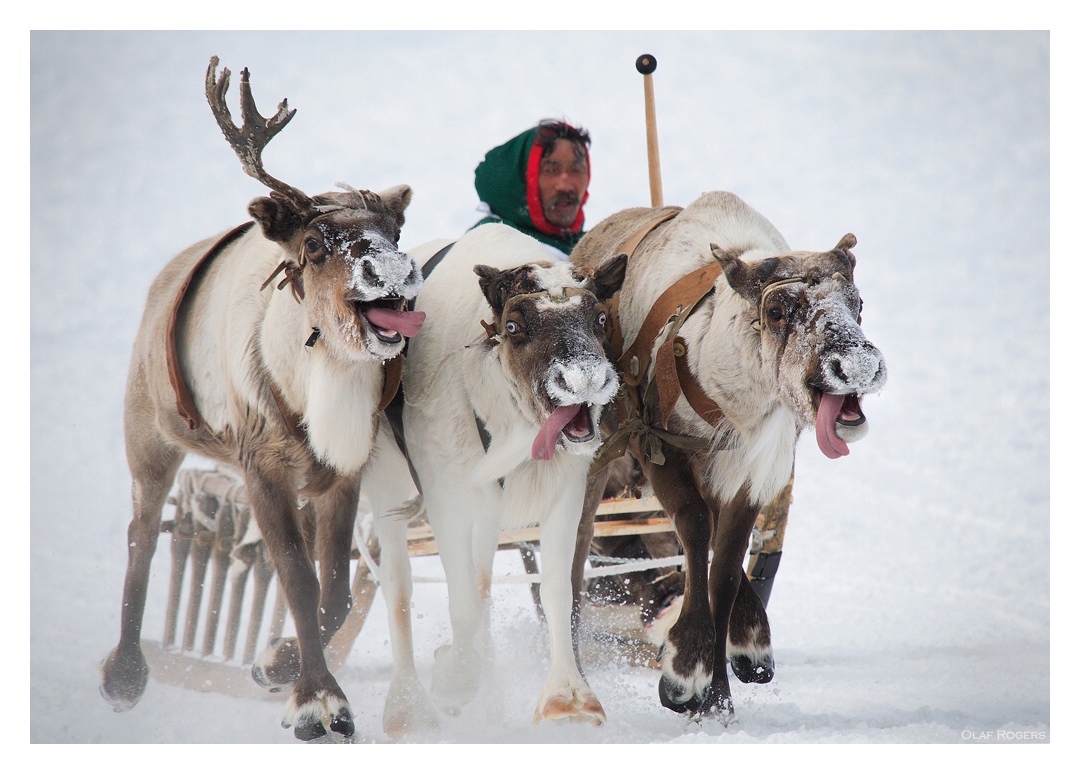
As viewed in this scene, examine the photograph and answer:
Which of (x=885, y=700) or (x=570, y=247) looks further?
(x=570, y=247)

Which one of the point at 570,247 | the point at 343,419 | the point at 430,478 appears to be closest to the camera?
the point at 343,419

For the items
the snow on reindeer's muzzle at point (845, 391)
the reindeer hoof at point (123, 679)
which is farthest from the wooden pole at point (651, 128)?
the reindeer hoof at point (123, 679)

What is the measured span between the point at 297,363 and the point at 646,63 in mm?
2571

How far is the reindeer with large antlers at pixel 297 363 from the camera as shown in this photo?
123 inches

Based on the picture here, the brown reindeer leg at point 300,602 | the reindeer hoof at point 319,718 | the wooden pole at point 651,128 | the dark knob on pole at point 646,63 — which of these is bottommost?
the reindeer hoof at point 319,718

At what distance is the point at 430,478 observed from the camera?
3.67 meters

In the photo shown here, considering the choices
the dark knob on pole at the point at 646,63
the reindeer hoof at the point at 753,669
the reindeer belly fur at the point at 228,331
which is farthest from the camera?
the dark knob on pole at the point at 646,63

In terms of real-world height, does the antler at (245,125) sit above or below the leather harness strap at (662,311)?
above

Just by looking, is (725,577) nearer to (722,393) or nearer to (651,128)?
(722,393)

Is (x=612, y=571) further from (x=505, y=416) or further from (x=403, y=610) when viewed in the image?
(x=505, y=416)

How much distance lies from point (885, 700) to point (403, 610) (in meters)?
2.54

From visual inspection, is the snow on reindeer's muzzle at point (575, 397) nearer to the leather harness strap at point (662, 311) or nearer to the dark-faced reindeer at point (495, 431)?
the dark-faced reindeer at point (495, 431)

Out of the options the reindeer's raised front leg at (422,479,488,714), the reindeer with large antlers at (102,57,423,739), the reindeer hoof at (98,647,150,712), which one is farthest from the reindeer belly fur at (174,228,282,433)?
the reindeer hoof at (98,647,150,712)

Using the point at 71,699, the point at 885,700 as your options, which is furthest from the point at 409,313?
the point at 885,700
